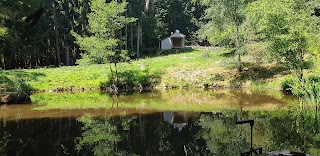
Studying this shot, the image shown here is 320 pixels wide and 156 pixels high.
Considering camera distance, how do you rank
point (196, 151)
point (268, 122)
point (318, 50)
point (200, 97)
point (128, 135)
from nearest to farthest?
point (196, 151)
point (128, 135)
point (268, 122)
point (318, 50)
point (200, 97)

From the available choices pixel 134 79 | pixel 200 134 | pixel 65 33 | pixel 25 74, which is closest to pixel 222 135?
pixel 200 134

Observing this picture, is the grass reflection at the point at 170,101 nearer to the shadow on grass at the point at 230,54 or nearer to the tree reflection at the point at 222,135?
the tree reflection at the point at 222,135

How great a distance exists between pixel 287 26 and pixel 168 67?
1554cm

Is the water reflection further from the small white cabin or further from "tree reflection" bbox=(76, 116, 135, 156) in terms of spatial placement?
the small white cabin

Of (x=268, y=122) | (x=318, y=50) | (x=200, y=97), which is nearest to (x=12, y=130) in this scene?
(x=268, y=122)

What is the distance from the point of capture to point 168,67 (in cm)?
3828

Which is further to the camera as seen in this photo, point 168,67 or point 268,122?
point 168,67

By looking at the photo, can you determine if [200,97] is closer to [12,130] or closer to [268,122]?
[268,122]

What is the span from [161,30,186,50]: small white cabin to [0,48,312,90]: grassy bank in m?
23.9

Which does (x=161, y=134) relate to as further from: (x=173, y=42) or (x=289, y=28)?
(x=173, y=42)

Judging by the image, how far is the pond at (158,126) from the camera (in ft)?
43.4

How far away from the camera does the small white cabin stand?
206 ft

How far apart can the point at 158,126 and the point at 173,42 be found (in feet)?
156

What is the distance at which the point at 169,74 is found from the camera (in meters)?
37.0
